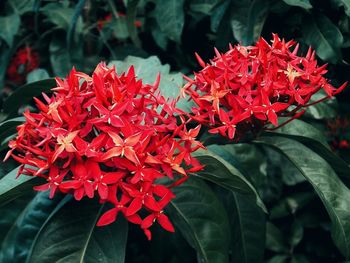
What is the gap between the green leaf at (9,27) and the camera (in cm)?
199

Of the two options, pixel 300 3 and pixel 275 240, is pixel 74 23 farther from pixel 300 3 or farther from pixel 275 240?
pixel 275 240

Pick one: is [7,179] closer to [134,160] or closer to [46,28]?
[134,160]

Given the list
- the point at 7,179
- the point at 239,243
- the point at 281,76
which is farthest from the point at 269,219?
the point at 7,179

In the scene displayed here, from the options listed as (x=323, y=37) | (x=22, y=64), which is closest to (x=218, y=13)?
(x=323, y=37)

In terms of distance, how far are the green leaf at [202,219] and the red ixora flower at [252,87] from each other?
0.15 meters

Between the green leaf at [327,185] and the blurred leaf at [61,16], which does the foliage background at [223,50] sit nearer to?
the blurred leaf at [61,16]

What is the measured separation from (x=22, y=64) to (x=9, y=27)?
331 millimetres

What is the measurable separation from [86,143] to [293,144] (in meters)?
0.54

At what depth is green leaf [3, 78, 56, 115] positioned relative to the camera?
1.37m

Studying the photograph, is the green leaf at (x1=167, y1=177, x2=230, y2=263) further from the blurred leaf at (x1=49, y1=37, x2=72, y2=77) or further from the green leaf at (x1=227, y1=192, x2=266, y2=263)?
the blurred leaf at (x1=49, y1=37, x2=72, y2=77)

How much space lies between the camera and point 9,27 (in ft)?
6.59

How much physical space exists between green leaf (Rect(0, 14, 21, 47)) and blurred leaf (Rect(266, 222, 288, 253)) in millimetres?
1052

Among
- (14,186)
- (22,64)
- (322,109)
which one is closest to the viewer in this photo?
(14,186)

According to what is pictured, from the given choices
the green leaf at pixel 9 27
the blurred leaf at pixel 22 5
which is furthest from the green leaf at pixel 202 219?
the blurred leaf at pixel 22 5
